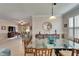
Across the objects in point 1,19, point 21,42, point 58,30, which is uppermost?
point 1,19

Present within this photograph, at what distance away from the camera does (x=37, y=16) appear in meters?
2.13

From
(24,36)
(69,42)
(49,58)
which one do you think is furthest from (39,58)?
(69,42)

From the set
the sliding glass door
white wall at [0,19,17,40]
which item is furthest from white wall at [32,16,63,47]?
white wall at [0,19,17,40]

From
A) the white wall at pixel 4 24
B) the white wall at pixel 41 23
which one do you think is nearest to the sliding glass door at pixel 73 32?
the white wall at pixel 41 23

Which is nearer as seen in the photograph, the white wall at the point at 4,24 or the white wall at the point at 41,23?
the white wall at the point at 4,24

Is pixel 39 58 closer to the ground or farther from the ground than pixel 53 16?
closer to the ground

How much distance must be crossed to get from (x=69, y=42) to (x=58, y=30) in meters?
0.33

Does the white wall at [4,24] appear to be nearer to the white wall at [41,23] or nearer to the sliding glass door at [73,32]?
the white wall at [41,23]

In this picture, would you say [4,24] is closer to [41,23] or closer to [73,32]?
[41,23]

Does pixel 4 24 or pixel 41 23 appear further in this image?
pixel 41 23

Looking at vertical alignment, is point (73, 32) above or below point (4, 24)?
below

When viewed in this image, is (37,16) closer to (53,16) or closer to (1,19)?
(53,16)

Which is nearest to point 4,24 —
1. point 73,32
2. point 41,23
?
point 41,23

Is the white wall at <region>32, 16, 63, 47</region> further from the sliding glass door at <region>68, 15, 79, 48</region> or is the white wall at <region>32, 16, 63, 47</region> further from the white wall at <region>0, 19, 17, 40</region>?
the white wall at <region>0, 19, 17, 40</region>
